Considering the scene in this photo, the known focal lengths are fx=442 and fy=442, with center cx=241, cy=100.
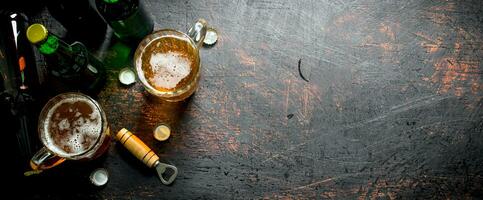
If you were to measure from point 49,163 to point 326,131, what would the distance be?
2.81ft

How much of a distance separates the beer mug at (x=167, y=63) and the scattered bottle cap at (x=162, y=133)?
114 mm

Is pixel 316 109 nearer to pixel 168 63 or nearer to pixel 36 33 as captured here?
pixel 168 63

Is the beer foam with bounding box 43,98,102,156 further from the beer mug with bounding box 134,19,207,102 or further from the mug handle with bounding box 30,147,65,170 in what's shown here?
the beer mug with bounding box 134,19,207,102

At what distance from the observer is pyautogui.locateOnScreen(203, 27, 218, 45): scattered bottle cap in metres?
1.45

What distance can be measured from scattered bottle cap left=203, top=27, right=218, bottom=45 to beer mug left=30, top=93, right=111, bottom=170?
403 millimetres

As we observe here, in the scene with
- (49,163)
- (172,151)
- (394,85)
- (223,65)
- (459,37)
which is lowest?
(49,163)

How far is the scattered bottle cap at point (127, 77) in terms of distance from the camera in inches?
56.2

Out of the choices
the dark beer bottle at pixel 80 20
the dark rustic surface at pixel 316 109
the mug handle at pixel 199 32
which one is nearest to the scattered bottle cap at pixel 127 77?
the dark rustic surface at pixel 316 109

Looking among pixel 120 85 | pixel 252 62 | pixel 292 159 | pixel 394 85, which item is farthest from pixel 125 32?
pixel 394 85

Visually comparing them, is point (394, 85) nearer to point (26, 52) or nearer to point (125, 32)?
point (125, 32)

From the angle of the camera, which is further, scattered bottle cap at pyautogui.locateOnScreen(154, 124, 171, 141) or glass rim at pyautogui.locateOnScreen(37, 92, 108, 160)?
scattered bottle cap at pyautogui.locateOnScreen(154, 124, 171, 141)

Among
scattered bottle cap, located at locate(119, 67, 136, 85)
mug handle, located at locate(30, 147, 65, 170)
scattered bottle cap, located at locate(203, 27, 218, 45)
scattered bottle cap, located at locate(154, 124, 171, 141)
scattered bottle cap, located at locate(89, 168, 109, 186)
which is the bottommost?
scattered bottle cap, located at locate(89, 168, 109, 186)

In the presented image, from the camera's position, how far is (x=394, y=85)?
145 centimetres

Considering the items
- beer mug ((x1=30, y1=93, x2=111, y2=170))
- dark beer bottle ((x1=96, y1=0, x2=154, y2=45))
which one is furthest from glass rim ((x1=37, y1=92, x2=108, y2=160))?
dark beer bottle ((x1=96, y1=0, x2=154, y2=45))
